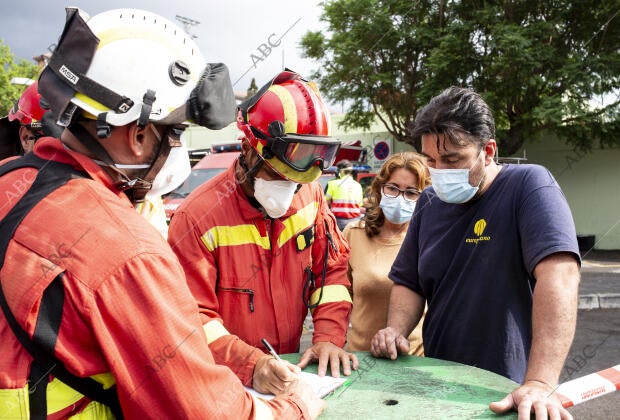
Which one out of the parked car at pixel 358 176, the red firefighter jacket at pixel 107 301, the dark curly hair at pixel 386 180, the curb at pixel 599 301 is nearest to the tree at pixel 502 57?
the parked car at pixel 358 176

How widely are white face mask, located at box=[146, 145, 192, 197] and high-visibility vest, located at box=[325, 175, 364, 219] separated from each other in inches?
363

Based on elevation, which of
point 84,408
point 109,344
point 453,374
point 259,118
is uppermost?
point 259,118

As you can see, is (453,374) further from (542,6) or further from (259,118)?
(542,6)

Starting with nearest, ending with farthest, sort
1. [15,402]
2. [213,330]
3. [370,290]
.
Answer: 1. [15,402]
2. [213,330]
3. [370,290]

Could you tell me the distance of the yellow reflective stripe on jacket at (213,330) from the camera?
2160 mm

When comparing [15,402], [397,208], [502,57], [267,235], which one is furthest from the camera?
[502,57]

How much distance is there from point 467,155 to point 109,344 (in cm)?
176

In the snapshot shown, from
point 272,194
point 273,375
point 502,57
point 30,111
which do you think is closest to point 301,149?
point 272,194

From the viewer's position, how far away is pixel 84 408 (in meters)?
1.27

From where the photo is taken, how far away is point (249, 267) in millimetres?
2365

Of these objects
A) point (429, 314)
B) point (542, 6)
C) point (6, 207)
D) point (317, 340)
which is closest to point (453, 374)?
point (429, 314)

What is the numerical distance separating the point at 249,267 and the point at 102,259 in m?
1.18

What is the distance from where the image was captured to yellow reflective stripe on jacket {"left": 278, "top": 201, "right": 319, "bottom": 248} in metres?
2.49

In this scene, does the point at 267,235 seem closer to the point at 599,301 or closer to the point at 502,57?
the point at 599,301
